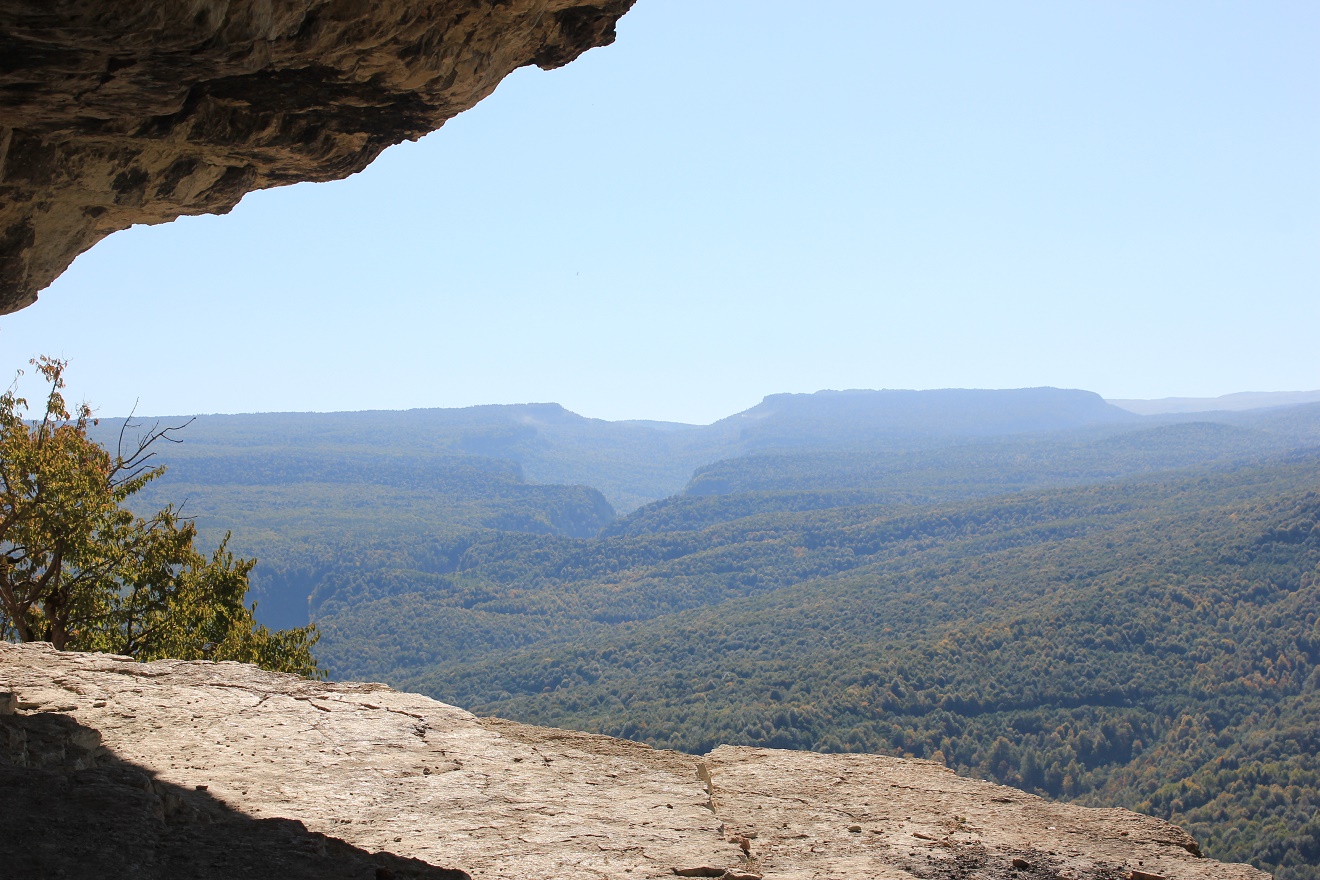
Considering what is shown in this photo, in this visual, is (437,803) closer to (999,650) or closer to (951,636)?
(999,650)

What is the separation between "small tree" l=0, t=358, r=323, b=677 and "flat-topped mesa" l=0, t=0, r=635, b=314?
7.21 m

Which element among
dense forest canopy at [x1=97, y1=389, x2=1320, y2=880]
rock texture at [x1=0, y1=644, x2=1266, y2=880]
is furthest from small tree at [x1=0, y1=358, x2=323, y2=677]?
dense forest canopy at [x1=97, y1=389, x2=1320, y2=880]

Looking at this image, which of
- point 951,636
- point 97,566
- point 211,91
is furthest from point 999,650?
point 211,91

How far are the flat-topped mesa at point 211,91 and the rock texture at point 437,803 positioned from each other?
12.1 feet

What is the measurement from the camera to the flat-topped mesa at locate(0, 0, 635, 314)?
466 centimetres

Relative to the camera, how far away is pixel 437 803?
599 centimetres

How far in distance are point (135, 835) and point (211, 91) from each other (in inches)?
188

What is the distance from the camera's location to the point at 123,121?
6.30 m

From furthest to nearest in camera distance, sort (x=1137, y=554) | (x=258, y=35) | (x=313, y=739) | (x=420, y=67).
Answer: (x=1137, y=554), (x=313, y=739), (x=420, y=67), (x=258, y=35)

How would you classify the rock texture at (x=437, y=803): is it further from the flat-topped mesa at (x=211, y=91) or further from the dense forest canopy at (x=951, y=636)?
the dense forest canopy at (x=951, y=636)

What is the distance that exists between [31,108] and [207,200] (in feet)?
8.16

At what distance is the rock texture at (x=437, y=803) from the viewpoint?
4.57 metres

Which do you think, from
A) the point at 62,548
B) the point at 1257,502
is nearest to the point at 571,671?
the point at 1257,502

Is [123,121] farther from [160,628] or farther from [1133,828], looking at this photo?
[160,628]
